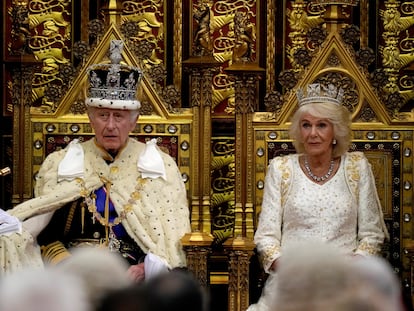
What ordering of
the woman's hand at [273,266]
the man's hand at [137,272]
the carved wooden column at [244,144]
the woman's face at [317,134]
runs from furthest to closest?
1. the carved wooden column at [244,144]
2. the woman's face at [317,134]
3. the woman's hand at [273,266]
4. the man's hand at [137,272]

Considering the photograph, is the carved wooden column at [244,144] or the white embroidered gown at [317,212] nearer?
the white embroidered gown at [317,212]

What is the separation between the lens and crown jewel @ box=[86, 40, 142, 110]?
7.55 meters

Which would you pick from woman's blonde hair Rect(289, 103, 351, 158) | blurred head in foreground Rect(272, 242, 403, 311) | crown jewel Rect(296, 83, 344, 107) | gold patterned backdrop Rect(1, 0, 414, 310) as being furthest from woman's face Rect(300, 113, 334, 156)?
blurred head in foreground Rect(272, 242, 403, 311)

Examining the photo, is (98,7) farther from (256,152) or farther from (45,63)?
(256,152)

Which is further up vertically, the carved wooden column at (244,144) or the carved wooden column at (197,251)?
the carved wooden column at (244,144)

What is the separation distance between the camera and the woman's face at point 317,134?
7.52 metres

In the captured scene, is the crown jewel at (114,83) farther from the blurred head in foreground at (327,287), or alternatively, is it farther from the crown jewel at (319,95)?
the blurred head in foreground at (327,287)

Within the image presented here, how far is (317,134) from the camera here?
7.52 metres

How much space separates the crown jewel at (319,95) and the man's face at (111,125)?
0.95 m

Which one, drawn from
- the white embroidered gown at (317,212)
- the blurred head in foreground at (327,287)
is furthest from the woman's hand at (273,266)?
the blurred head in foreground at (327,287)

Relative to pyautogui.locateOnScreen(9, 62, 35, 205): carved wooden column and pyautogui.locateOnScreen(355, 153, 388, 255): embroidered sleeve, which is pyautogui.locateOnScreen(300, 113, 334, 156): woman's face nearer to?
pyautogui.locateOnScreen(355, 153, 388, 255): embroidered sleeve

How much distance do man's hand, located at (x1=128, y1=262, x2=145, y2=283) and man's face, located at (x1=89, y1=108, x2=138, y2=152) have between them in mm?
738

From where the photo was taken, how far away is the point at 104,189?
7617 mm

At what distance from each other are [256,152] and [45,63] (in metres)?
1.74
